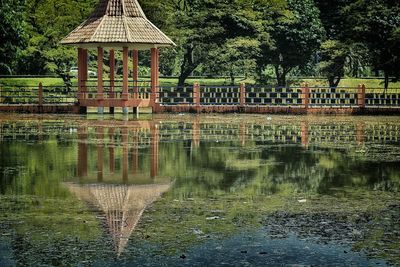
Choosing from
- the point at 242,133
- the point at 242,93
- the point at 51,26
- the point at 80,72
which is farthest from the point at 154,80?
the point at 242,133

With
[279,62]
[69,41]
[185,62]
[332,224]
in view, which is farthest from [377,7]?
[332,224]

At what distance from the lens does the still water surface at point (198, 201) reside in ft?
25.8

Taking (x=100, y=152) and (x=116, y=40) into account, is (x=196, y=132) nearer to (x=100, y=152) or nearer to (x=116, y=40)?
(x=100, y=152)

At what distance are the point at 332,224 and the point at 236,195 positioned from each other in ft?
7.92

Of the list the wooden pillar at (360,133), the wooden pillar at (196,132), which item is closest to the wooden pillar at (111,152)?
the wooden pillar at (196,132)

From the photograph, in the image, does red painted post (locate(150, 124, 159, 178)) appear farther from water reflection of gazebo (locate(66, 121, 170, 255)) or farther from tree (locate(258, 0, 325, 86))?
tree (locate(258, 0, 325, 86))

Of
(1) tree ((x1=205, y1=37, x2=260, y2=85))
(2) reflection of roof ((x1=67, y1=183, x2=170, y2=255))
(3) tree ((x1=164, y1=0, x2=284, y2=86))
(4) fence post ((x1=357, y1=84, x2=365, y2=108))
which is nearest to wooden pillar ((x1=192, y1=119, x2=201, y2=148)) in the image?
(2) reflection of roof ((x1=67, y1=183, x2=170, y2=255))

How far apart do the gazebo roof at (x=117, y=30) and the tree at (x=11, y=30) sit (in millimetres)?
2983

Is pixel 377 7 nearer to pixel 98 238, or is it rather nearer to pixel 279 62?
pixel 279 62

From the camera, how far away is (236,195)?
11.6m

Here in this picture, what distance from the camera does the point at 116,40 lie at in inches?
1342

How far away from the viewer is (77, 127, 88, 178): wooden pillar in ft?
46.7

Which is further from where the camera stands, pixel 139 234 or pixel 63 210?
pixel 63 210

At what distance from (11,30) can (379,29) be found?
17.2 m
